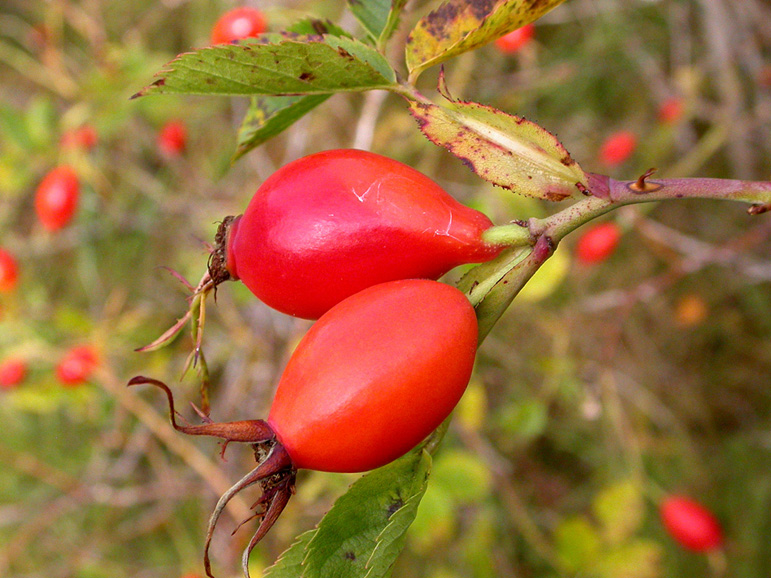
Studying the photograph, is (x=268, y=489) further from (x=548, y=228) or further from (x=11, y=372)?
(x=11, y=372)

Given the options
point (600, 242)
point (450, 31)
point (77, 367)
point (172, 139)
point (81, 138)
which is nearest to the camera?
point (450, 31)

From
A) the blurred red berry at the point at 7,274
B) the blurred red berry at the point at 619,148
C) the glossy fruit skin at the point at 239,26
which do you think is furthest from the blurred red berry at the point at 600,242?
the blurred red berry at the point at 7,274

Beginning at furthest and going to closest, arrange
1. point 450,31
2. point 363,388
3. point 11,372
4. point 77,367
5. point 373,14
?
point 11,372, point 77,367, point 373,14, point 450,31, point 363,388

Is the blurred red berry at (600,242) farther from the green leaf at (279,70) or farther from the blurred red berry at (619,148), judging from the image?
the green leaf at (279,70)

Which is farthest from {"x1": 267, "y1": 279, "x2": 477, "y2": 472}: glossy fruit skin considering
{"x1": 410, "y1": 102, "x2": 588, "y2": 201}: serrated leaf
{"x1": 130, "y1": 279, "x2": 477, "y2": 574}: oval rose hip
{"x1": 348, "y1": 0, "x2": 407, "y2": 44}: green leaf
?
{"x1": 348, "y1": 0, "x2": 407, "y2": 44}: green leaf

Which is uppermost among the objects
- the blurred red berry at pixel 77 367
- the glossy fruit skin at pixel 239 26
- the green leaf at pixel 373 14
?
the green leaf at pixel 373 14

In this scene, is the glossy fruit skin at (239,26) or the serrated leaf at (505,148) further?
the glossy fruit skin at (239,26)

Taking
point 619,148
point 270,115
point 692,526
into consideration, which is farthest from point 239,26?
point 692,526
